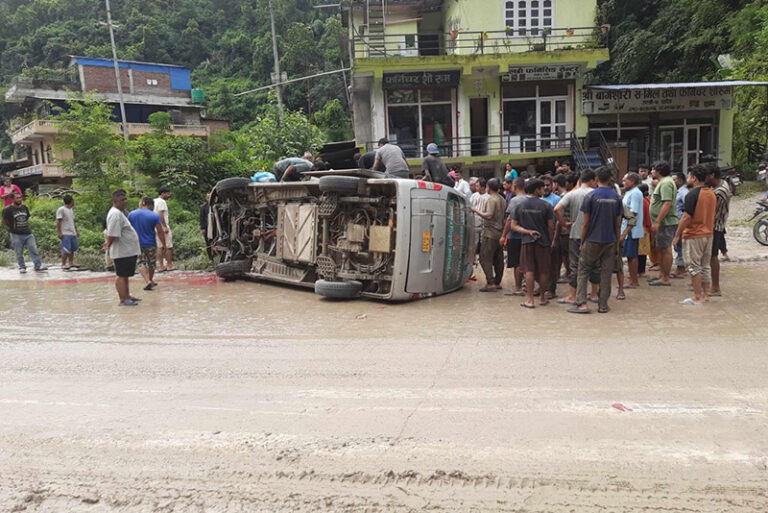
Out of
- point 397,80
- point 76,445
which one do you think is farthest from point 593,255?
point 397,80

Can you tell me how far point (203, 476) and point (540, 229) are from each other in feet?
18.2

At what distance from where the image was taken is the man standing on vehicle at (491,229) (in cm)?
862

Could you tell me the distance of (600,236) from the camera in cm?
696

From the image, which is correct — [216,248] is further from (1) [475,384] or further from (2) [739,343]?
(2) [739,343]

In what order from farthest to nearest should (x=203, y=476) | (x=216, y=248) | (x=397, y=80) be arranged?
(x=397, y=80) → (x=216, y=248) → (x=203, y=476)

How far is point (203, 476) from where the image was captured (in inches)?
128

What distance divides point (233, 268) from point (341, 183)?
11.5 feet

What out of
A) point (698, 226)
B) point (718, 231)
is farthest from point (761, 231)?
point (698, 226)

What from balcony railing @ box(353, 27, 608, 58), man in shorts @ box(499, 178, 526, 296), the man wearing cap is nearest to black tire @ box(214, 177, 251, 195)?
the man wearing cap

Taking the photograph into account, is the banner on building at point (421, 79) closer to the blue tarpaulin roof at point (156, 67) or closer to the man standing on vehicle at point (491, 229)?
the man standing on vehicle at point (491, 229)

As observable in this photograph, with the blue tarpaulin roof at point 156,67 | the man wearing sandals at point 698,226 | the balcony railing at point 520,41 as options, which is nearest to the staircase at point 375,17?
the balcony railing at point 520,41

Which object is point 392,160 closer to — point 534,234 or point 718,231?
point 534,234

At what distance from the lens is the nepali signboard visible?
71.6 feet

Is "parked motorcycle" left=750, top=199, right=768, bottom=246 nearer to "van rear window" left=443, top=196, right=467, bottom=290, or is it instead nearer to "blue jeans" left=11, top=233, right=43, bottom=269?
"van rear window" left=443, top=196, right=467, bottom=290
